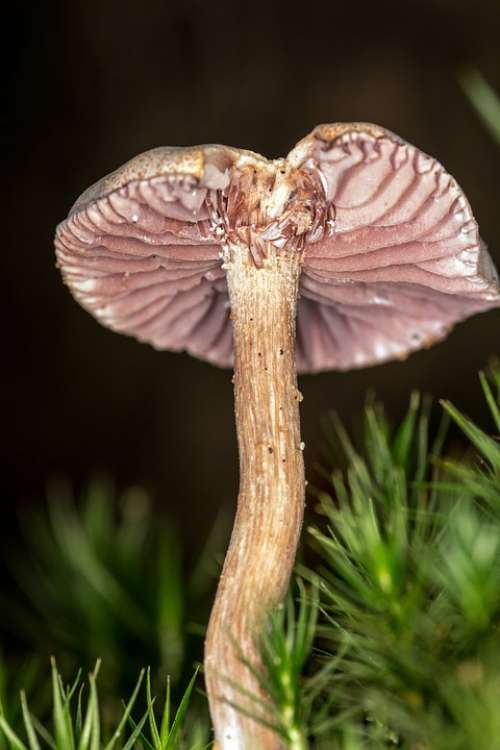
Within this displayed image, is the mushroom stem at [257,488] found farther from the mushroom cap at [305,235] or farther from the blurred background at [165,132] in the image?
the blurred background at [165,132]

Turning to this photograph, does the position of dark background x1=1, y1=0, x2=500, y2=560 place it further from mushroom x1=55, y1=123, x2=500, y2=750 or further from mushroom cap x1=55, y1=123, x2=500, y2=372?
mushroom x1=55, y1=123, x2=500, y2=750

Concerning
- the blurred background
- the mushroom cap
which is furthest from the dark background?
the mushroom cap

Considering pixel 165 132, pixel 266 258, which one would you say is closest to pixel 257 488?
pixel 266 258

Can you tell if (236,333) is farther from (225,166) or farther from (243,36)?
(243,36)

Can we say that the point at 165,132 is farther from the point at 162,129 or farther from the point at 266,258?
the point at 266,258

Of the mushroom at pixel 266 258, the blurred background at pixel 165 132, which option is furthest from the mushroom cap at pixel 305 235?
the blurred background at pixel 165 132

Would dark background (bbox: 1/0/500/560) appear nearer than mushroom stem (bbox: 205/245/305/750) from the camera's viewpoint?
→ No

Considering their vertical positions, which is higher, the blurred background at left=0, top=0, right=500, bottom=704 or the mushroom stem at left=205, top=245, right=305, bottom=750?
the blurred background at left=0, top=0, right=500, bottom=704

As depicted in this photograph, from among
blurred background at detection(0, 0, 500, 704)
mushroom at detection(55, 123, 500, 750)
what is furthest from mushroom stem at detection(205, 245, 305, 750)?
blurred background at detection(0, 0, 500, 704)
